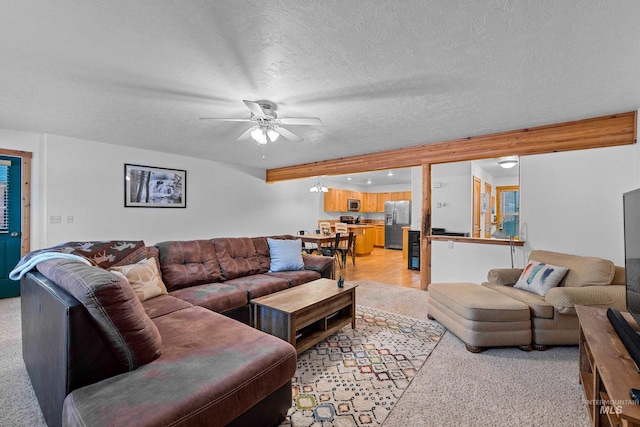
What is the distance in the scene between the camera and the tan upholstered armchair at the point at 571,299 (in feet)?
7.46

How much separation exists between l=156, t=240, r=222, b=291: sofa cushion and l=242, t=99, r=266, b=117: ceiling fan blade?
1703mm

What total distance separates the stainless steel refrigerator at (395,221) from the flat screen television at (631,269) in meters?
7.02

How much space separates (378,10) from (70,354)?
7.21 feet

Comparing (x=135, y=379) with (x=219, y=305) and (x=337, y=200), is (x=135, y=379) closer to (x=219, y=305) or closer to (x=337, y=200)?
(x=219, y=305)

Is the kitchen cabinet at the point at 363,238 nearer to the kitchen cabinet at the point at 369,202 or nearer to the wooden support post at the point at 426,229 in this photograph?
the kitchen cabinet at the point at 369,202

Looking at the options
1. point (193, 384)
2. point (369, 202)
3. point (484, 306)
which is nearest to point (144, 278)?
point (193, 384)

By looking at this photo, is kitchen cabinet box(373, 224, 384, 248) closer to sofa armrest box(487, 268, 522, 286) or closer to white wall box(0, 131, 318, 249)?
white wall box(0, 131, 318, 249)

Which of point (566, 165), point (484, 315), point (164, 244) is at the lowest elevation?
point (484, 315)

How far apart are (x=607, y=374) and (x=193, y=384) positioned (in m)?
1.74

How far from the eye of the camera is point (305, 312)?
7.61ft

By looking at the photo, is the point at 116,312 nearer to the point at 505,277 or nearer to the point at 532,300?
the point at 532,300

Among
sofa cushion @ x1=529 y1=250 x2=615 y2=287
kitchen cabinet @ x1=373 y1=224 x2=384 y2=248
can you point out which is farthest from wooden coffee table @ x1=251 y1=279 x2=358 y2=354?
kitchen cabinet @ x1=373 y1=224 x2=384 y2=248

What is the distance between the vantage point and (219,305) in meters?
2.53

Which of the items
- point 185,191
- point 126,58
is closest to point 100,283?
point 126,58
